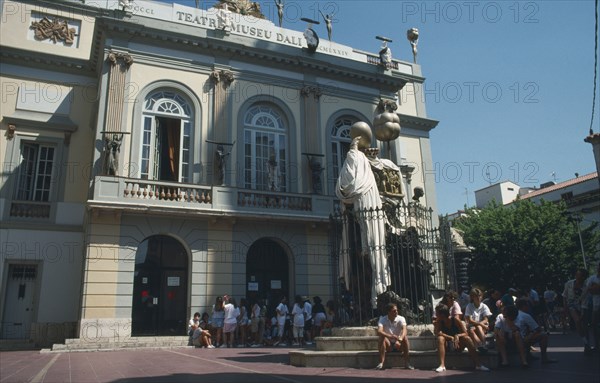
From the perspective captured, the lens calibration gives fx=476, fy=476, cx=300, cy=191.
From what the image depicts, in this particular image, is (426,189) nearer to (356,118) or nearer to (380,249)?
(356,118)

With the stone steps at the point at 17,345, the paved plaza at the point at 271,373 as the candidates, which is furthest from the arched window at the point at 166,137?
the paved plaza at the point at 271,373

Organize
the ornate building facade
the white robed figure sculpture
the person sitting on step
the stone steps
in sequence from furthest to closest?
the ornate building facade < the stone steps < the white robed figure sculpture < the person sitting on step

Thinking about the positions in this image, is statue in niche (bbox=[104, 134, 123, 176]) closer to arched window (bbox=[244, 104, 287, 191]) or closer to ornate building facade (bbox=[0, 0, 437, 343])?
ornate building facade (bbox=[0, 0, 437, 343])

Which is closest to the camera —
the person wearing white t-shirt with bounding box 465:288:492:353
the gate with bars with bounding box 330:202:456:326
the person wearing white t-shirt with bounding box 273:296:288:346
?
the person wearing white t-shirt with bounding box 465:288:492:353

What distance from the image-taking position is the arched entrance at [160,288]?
16.9 m

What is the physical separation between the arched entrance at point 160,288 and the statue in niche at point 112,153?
9.23 ft

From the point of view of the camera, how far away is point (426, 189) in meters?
27.0

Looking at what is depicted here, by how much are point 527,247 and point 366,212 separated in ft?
74.2

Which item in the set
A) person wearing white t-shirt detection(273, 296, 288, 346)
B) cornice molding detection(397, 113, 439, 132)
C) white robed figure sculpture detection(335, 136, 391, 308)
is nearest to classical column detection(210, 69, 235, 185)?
person wearing white t-shirt detection(273, 296, 288, 346)

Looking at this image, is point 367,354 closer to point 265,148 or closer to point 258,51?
point 265,148

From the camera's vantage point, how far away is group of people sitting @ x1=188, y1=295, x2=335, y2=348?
50.7 ft

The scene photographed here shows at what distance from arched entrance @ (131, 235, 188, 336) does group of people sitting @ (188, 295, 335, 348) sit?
114 cm

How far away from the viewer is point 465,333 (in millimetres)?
7555

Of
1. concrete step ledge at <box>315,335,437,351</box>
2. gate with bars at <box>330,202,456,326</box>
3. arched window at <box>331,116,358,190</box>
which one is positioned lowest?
concrete step ledge at <box>315,335,437,351</box>
